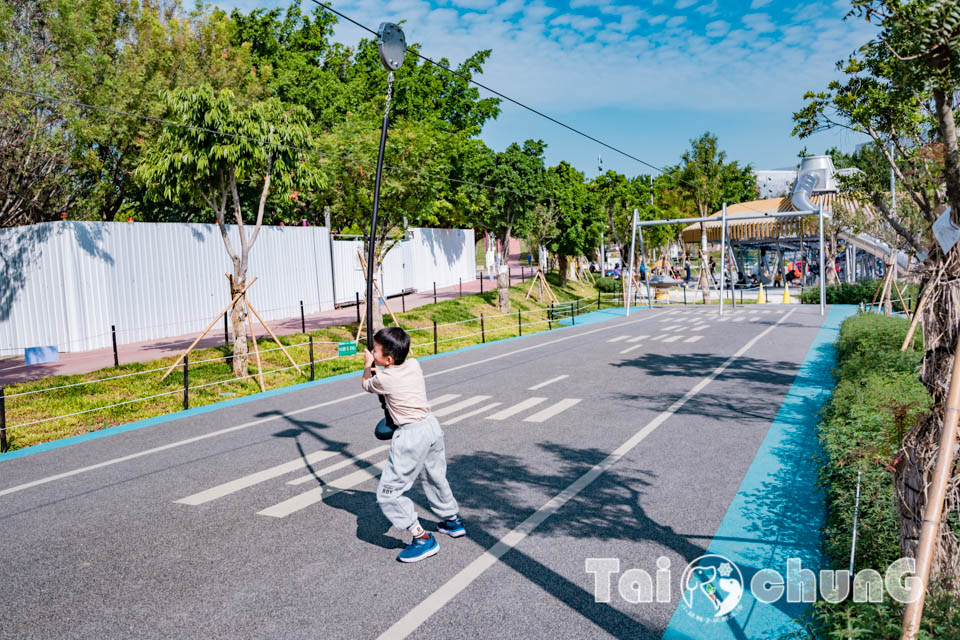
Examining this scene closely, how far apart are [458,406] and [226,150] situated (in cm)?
710

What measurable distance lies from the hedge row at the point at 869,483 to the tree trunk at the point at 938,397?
0.80ft

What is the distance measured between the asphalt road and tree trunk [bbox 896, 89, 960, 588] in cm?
158

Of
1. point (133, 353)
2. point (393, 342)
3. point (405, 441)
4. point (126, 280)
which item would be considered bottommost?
point (133, 353)

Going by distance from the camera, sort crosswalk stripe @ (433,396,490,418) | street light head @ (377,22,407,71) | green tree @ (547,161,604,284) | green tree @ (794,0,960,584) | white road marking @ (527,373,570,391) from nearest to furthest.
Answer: green tree @ (794,0,960,584) → street light head @ (377,22,407,71) → crosswalk stripe @ (433,396,490,418) → white road marking @ (527,373,570,391) → green tree @ (547,161,604,284)

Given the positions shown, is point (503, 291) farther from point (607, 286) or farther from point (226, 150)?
point (607, 286)

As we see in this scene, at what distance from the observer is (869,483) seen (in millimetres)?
5367

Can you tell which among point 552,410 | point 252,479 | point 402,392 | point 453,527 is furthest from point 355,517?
point 552,410

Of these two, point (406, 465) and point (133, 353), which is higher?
point (406, 465)

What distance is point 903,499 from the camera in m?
3.69

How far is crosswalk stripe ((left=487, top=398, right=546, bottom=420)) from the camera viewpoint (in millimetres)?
10508

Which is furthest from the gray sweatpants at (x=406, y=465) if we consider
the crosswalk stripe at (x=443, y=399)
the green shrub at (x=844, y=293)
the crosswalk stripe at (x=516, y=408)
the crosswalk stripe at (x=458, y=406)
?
the green shrub at (x=844, y=293)

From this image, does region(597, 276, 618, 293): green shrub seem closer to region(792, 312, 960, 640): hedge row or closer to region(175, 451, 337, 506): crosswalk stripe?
region(792, 312, 960, 640): hedge row

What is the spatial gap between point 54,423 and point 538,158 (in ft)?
79.7

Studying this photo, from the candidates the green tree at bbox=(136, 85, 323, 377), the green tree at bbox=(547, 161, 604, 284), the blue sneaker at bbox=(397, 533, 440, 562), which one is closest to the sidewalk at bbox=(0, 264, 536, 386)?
the green tree at bbox=(136, 85, 323, 377)
